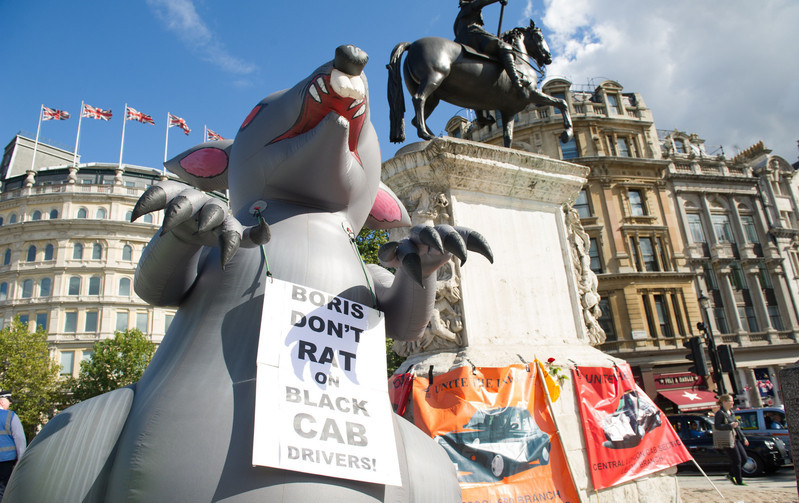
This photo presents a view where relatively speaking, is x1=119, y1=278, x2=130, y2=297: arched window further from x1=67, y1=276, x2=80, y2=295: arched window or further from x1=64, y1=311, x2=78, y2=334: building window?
x1=64, y1=311, x2=78, y2=334: building window

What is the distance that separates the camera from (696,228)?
31.1 m

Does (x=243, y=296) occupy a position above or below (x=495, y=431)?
above

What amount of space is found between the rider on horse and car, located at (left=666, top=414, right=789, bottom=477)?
8901mm

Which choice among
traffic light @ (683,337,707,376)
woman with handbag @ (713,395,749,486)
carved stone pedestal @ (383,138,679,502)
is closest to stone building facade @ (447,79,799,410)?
traffic light @ (683,337,707,376)

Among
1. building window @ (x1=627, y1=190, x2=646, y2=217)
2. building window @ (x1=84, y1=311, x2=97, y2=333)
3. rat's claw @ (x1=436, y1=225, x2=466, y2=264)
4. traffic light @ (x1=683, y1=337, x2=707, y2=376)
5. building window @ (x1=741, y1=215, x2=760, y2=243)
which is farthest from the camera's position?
building window @ (x1=84, y1=311, x2=97, y2=333)

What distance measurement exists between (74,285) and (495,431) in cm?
4235

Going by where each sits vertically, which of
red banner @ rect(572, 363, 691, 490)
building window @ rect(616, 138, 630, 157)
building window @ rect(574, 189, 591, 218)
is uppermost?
building window @ rect(616, 138, 630, 157)

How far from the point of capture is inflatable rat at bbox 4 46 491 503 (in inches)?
66.2

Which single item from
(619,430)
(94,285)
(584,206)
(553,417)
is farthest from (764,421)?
(94,285)

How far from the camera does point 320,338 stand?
210cm

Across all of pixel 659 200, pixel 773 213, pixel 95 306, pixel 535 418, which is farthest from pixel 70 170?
pixel 773 213

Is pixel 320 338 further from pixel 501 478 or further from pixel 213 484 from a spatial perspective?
pixel 501 478

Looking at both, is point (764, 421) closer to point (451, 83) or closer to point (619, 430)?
point (619, 430)

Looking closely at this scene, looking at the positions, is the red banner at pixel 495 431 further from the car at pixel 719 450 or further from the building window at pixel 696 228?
the building window at pixel 696 228
